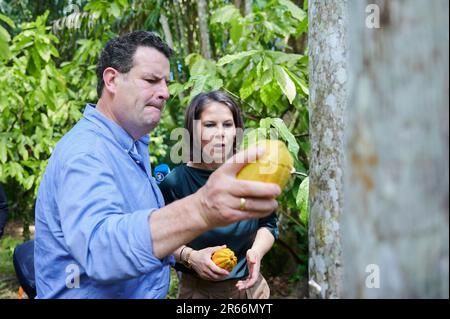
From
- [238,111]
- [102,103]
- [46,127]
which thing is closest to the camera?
[102,103]

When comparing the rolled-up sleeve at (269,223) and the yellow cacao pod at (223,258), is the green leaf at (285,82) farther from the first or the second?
the yellow cacao pod at (223,258)

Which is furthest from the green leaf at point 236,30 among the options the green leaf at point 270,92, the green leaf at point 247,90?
the green leaf at point 270,92

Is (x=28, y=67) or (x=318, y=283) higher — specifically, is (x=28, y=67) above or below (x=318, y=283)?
above

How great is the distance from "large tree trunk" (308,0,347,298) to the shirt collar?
683mm

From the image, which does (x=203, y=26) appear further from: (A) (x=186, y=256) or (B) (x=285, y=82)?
(A) (x=186, y=256)

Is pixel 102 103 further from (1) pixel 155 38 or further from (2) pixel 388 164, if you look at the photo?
(2) pixel 388 164

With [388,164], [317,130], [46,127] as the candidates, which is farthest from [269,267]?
[388,164]

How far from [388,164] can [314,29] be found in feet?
4.85

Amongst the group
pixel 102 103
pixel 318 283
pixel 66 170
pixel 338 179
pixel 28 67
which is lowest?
pixel 318 283

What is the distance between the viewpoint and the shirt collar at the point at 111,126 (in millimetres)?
1637

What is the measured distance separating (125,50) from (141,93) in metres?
0.17

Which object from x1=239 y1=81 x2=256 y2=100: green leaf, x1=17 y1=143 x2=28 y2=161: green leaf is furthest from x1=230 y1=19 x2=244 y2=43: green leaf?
Result: x1=17 y1=143 x2=28 y2=161: green leaf

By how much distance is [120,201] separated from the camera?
4.26 feet

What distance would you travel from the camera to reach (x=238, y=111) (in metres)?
2.44
